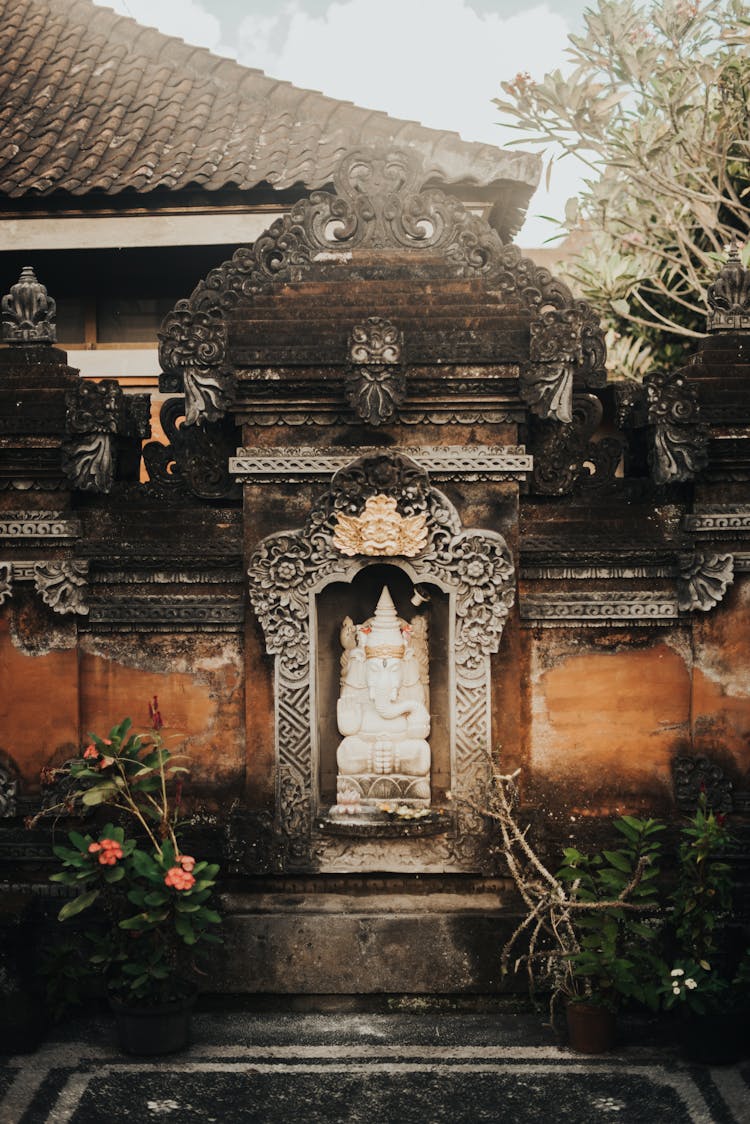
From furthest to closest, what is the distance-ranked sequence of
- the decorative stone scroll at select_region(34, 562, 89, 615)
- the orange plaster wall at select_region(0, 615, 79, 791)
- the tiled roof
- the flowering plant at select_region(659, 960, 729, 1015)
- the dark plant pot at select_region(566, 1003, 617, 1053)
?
the tiled roof → the orange plaster wall at select_region(0, 615, 79, 791) → the decorative stone scroll at select_region(34, 562, 89, 615) → the dark plant pot at select_region(566, 1003, 617, 1053) → the flowering plant at select_region(659, 960, 729, 1015)

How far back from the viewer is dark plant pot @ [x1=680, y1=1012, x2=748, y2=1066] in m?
7.84

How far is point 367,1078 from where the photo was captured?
785 cm

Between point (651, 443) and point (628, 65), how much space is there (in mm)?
5241

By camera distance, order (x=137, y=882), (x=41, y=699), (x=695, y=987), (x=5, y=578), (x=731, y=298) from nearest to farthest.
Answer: (x=695, y=987) < (x=137, y=882) < (x=731, y=298) < (x=5, y=578) < (x=41, y=699)

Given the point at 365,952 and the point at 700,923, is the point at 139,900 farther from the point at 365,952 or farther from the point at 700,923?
the point at 700,923

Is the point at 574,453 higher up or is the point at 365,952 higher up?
the point at 574,453

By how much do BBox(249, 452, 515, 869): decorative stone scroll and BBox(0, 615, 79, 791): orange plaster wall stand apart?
4.70ft

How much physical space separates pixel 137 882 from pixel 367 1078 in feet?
5.99

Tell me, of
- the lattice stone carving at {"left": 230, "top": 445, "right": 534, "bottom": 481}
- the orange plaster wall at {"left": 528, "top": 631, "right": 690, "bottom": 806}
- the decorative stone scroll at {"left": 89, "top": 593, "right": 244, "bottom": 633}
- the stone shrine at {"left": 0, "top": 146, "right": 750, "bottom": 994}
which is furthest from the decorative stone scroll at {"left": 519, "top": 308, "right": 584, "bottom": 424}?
the decorative stone scroll at {"left": 89, "top": 593, "right": 244, "bottom": 633}

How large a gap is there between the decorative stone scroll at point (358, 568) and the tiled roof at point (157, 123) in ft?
16.9

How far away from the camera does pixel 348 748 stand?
897cm

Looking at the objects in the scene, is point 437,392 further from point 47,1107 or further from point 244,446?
point 47,1107

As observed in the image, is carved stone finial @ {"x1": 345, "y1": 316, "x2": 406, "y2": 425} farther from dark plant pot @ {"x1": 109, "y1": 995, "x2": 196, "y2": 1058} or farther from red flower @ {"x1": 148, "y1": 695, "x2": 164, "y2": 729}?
dark plant pot @ {"x1": 109, "y1": 995, "x2": 196, "y2": 1058}

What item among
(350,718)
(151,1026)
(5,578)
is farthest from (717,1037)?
(5,578)
